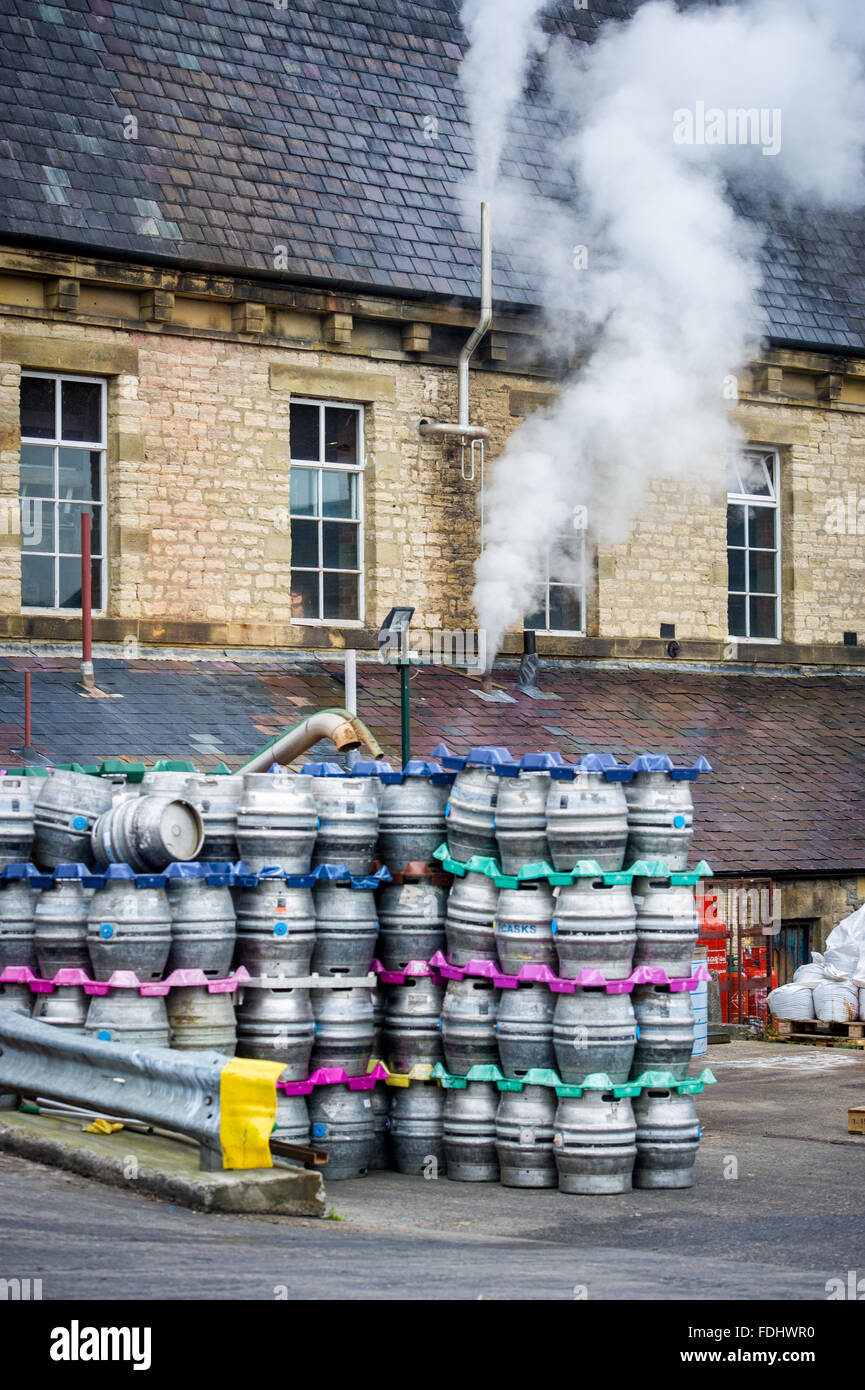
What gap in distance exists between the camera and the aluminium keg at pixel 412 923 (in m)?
10.1

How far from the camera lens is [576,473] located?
62.6 ft

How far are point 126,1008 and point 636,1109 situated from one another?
2.64 m

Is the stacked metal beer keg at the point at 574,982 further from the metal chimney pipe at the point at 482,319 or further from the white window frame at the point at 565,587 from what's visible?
the white window frame at the point at 565,587

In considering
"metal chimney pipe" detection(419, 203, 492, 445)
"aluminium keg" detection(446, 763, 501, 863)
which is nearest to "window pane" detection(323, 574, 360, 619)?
"metal chimney pipe" detection(419, 203, 492, 445)

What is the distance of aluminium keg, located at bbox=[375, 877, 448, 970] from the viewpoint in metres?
10.1

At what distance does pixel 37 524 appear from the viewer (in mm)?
16312

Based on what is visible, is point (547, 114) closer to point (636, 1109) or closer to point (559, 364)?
point (559, 364)

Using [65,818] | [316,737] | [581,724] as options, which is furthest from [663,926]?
[581,724]

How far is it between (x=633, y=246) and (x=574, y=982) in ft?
37.8

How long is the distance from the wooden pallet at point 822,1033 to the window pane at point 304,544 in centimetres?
608

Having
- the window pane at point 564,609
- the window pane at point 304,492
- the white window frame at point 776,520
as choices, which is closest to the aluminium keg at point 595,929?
the window pane at point 304,492

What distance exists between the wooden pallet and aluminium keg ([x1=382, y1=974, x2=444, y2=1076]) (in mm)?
6768

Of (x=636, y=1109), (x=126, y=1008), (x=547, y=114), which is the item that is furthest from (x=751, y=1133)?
(x=547, y=114)

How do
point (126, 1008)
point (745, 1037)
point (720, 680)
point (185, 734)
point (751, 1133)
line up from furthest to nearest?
1. point (720, 680)
2. point (745, 1037)
3. point (185, 734)
4. point (751, 1133)
5. point (126, 1008)
